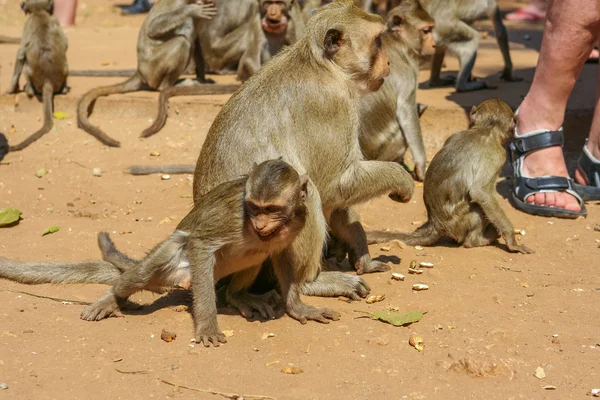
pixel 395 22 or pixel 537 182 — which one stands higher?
pixel 395 22

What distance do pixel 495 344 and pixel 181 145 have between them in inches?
193

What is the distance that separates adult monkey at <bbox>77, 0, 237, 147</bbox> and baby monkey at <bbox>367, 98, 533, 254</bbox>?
12.6ft

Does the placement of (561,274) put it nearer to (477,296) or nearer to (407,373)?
(477,296)

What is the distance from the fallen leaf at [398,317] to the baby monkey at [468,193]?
133 centimetres

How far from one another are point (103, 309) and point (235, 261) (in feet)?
2.55

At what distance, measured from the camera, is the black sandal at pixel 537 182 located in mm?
6902

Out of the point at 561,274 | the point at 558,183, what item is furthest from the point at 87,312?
the point at 558,183

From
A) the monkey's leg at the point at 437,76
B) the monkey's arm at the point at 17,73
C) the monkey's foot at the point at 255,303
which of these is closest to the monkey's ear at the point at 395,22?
the monkey's leg at the point at 437,76

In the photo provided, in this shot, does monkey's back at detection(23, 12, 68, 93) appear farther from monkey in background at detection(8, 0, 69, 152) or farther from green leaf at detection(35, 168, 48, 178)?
green leaf at detection(35, 168, 48, 178)

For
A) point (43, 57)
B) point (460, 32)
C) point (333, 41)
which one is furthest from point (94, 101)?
point (333, 41)

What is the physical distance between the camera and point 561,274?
5.74 meters

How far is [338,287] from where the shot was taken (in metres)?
5.40

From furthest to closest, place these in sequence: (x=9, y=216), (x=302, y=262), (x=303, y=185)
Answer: (x=9, y=216)
(x=302, y=262)
(x=303, y=185)

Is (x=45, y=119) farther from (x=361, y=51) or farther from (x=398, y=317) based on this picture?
(x=398, y=317)
